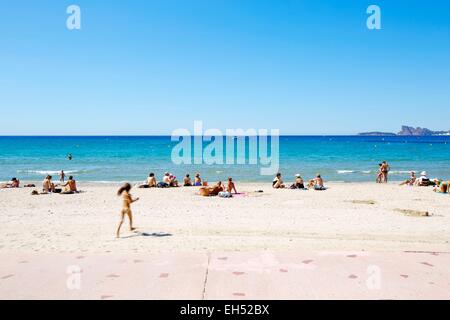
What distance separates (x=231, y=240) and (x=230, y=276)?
9.27ft

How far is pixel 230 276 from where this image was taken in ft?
21.6

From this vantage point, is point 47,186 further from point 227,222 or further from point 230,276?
point 230,276

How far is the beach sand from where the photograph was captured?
6.19 metres

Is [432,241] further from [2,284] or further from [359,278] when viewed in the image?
[2,284]

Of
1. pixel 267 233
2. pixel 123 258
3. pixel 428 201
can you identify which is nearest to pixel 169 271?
pixel 123 258

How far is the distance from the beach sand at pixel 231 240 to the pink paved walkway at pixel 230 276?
32mm

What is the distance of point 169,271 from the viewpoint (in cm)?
684

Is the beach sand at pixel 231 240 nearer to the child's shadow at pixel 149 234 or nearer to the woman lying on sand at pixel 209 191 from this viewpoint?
the child's shadow at pixel 149 234

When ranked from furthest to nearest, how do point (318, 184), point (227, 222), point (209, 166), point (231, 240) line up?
1. point (209, 166)
2. point (318, 184)
3. point (227, 222)
4. point (231, 240)

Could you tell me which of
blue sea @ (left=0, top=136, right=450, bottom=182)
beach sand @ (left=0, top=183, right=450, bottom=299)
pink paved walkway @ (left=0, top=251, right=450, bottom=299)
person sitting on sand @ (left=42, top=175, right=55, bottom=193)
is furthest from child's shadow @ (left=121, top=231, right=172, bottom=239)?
blue sea @ (left=0, top=136, right=450, bottom=182)

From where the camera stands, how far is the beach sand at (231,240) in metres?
6.19

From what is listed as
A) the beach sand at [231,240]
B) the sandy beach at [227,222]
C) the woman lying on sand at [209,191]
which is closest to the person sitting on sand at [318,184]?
the sandy beach at [227,222]

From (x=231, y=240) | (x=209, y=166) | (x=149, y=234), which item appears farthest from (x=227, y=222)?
(x=209, y=166)
